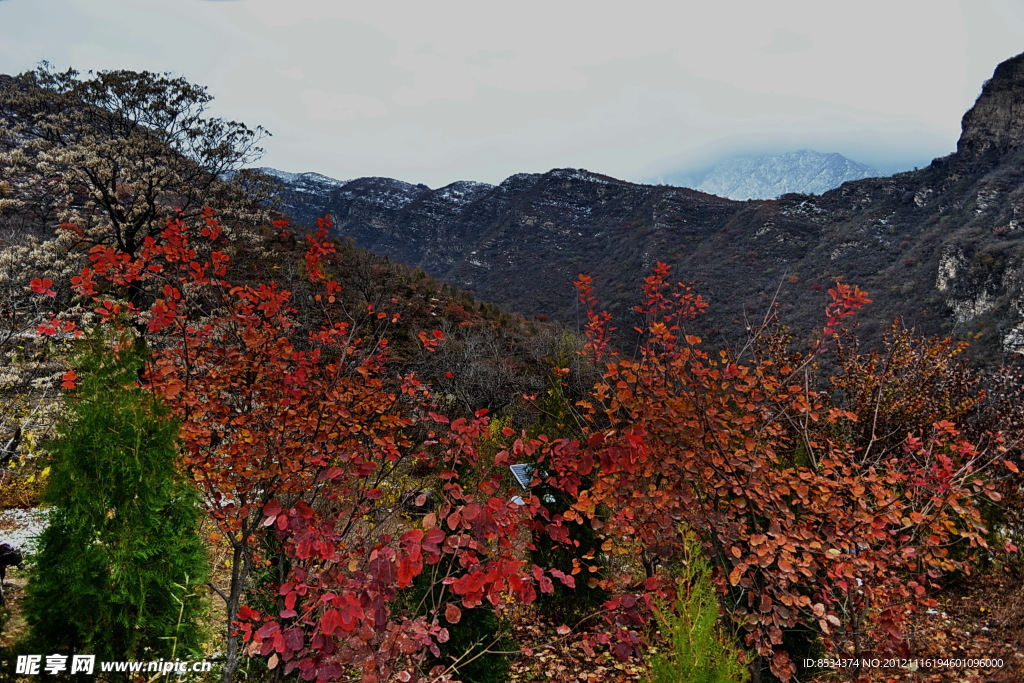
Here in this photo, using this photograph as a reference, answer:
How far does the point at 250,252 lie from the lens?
21.0m

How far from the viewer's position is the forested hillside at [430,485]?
112 inches

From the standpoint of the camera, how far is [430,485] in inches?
328

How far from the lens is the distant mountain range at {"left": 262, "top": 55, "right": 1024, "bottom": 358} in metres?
26.9

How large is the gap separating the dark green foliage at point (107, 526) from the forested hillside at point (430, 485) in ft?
0.05

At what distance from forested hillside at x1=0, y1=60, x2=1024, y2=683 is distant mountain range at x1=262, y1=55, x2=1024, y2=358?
8.14 metres

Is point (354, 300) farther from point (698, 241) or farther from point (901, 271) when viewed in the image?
point (698, 241)

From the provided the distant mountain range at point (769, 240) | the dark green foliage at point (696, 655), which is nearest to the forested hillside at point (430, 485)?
the dark green foliage at point (696, 655)

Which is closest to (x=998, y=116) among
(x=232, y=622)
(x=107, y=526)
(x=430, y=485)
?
(x=430, y=485)

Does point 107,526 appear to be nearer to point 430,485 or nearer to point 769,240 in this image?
point 430,485

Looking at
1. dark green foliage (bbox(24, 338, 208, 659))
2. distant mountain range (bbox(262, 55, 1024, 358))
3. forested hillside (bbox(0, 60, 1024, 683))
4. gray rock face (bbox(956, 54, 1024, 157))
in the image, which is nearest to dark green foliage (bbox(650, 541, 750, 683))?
forested hillside (bbox(0, 60, 1024, 683))

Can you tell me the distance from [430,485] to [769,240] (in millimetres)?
44589

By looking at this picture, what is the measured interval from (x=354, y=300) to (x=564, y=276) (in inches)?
1351

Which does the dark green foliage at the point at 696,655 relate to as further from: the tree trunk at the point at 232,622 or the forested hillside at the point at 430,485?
the tree trunk at the point at 232,622

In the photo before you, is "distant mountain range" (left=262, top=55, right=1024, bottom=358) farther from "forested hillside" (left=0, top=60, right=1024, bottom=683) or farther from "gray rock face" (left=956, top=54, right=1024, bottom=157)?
"forested hillside" (left=0, top=60, right=1024, bottom=683)
